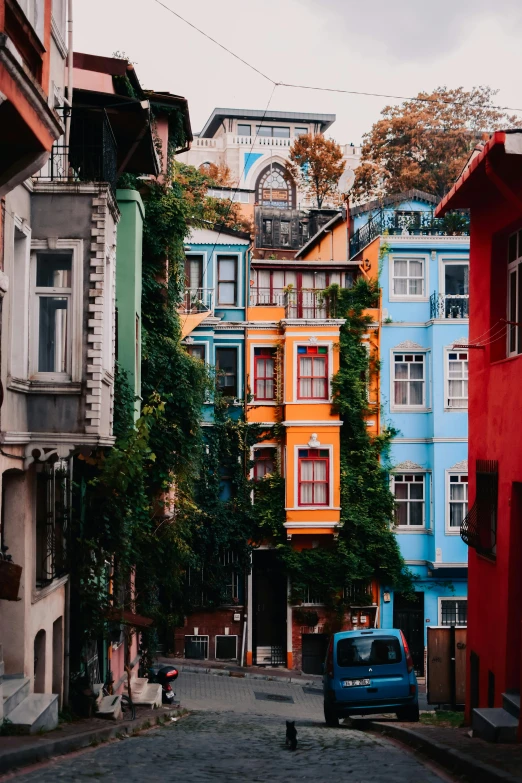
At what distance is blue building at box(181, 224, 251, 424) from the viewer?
37.9 meters

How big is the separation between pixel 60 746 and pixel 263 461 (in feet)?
85.4

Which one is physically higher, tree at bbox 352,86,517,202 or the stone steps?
tree at bbox 352,86,517,202

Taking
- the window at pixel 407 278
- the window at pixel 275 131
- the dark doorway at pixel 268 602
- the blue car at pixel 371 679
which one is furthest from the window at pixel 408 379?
the window at pixel 275 131

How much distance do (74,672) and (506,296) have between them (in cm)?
984

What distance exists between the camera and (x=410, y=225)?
40.0 m

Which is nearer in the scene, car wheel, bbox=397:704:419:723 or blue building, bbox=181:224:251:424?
car wheel, bbox=397:704:419:723

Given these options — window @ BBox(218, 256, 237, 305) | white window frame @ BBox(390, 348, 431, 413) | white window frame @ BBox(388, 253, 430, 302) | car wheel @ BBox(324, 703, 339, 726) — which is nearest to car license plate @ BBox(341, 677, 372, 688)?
car wheel @ BBox(324, 703, 339, 726)

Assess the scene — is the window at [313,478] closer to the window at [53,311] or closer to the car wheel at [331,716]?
the car wheel at [331,716]

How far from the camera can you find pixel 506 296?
1742cm

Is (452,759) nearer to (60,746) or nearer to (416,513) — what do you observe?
(60,746)

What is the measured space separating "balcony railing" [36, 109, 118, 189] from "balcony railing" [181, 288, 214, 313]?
1923cm

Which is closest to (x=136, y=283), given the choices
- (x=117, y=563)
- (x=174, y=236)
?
(x=174, y=236)

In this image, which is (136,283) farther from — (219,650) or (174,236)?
(219,650)

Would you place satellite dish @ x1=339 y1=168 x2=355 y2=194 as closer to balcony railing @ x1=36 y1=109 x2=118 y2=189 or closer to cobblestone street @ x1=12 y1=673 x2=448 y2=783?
balcony railing @ x1=36 y1=109 x2=118 y2=189
